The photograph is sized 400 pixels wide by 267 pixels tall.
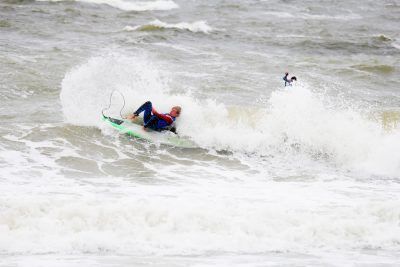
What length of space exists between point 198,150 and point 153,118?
1178 millimetres

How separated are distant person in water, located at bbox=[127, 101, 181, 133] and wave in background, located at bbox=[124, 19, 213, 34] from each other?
14.5 meters

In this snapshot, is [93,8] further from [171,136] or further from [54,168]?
[54,168]

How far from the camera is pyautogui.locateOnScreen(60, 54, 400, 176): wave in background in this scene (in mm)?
14031

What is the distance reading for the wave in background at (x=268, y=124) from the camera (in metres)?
14.0

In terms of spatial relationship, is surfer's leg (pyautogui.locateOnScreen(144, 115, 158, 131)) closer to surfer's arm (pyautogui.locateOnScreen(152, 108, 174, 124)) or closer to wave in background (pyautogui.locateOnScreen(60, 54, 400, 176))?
surfer's arm (pyautogui.locateOnScreen(152, 108, 174, 124))

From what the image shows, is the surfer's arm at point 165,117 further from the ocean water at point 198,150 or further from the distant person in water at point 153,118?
the ocean water at point 198,150

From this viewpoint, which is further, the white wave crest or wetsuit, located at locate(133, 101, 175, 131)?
the white wave crest

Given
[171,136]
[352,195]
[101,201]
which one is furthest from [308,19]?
[101,201]

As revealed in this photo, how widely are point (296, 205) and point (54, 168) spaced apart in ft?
14.3

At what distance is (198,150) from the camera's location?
13.8 metres

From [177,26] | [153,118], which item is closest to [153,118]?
[153,118]

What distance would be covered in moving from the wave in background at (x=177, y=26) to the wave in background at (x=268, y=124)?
12117 millimetres

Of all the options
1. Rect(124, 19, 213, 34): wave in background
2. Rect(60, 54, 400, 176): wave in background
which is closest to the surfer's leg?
Rect(60, 54, 400, 176): wave in background

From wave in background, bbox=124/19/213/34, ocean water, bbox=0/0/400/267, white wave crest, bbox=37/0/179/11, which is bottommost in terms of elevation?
ocean water, bbox=0/0/400/267
